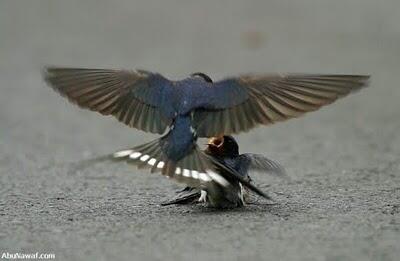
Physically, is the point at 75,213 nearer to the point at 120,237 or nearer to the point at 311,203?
the point at 120,237

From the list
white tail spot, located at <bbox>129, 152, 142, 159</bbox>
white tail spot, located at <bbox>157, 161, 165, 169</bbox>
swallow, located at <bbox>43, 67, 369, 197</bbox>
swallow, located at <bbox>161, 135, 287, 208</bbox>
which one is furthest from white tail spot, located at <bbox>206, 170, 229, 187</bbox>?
white tail spot, located at <bbox>129, 152, 142, 159</bbox>

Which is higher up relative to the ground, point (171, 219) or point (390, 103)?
point (390, 103)

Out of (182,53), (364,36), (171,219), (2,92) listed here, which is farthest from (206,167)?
(364,36)

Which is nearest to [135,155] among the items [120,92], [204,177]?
[204,177]

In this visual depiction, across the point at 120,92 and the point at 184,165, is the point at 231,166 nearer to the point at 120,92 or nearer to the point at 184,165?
the point at 184,165

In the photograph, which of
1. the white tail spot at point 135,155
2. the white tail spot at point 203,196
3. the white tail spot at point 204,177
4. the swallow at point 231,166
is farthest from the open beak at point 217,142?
the white tail spot at point 135,155

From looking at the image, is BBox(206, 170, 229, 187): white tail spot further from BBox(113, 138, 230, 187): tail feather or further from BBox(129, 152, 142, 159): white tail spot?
BBox(129, 152, 142, 159): white tail spot

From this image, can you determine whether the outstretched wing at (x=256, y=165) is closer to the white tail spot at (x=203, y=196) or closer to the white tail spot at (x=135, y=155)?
the white tail spot at (x=203, y=196)
